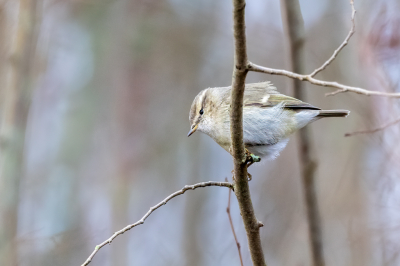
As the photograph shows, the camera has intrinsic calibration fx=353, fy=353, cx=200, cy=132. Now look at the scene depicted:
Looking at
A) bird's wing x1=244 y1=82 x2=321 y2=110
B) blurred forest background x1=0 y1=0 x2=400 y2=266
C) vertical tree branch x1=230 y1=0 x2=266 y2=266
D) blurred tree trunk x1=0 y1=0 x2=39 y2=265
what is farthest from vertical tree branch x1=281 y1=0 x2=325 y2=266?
blurred tree trunk x1=0 y1=0 x2=39 y2=265

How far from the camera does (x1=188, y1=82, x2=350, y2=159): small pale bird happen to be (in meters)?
2.99

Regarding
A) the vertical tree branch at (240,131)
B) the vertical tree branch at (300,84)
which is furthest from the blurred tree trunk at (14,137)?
the vertical tree branch at (300,84)

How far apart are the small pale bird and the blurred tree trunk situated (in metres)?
1.62

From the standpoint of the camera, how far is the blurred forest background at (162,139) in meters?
3.48

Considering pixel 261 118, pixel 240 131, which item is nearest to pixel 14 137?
pixel 261 118

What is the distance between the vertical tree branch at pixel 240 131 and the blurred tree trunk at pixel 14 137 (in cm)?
227

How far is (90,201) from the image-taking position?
6730 millimetres

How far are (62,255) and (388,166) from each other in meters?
3.68

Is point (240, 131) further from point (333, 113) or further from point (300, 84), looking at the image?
point (333, 113)

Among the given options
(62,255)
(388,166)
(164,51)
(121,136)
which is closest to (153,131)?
(121,136)

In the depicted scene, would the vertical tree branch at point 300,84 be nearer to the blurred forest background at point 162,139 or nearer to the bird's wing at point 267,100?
the blurred forest background at point 162,139

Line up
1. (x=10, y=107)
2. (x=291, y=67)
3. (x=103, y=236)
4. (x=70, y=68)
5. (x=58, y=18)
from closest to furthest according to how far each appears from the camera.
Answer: (x=291, y=67), (x=10, y=107), (x=103, y=236), (x=58, y=18), (x=70, y=68)

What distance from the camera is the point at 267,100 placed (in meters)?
3.21

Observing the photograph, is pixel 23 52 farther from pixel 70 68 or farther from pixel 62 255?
pixel 70 68
